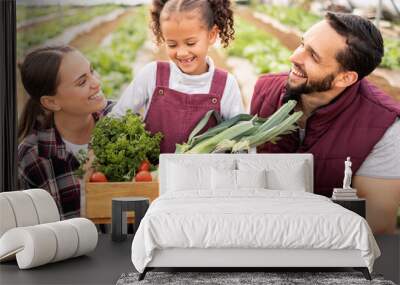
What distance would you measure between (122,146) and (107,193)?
483mm

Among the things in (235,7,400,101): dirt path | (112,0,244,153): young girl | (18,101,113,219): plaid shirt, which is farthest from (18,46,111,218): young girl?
(235,7,400,101): dirt path

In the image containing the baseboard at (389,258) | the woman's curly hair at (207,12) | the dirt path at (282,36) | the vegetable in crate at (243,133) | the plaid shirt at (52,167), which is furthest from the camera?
the plaid shirt at (52,167)

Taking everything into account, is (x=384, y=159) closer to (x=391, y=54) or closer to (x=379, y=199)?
(x=379, y=199)

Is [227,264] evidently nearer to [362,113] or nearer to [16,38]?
[362,113]

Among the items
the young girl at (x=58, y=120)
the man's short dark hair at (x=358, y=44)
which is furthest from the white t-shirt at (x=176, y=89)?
the man's short dark hair at (x=358, y=44)

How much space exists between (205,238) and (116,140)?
8.71 feet

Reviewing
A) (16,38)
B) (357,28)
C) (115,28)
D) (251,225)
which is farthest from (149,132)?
(251,225)

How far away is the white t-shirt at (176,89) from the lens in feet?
→ 25.9

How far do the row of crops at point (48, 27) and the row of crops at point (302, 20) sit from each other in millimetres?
1765

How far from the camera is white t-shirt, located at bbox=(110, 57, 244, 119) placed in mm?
7898

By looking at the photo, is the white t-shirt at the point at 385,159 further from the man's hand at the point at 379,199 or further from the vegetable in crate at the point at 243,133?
the vegetable in crate at the point at 243,133

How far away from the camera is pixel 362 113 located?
775 cm

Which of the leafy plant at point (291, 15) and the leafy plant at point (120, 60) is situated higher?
the leafy plant at point (291, 15)

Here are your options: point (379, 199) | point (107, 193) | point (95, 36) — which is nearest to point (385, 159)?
point (379, 199)
